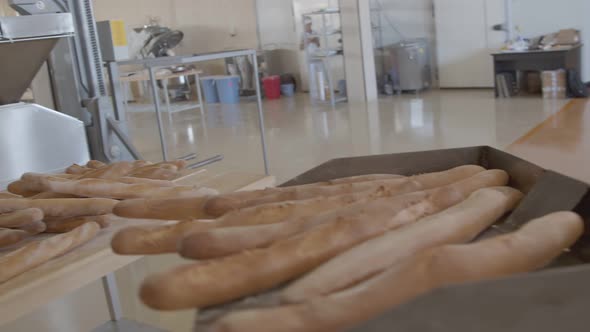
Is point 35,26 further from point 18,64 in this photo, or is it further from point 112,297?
point 112,297

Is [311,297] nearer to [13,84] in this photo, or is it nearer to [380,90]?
[13,84]

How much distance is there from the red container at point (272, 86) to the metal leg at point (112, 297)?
793cm

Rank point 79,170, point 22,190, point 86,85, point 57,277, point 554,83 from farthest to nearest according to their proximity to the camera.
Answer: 1. point 554,83
2. point 86,85
3. point 79,170
4. point 22,190
5. point 57,277

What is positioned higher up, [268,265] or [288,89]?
[268,265]

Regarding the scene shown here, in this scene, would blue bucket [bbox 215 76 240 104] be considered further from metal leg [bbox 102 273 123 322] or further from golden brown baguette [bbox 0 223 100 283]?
golden brown baguette [bbox 0 223 100 283]

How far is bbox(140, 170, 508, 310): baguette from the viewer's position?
548 millimetres

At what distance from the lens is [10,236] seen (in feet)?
4.01

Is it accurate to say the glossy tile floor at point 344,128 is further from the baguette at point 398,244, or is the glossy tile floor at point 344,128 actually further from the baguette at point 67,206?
the baguette at point 398,244

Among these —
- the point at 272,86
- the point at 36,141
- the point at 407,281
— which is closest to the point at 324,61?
the point at 272,86

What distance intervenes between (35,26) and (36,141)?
A: 1.65 ft

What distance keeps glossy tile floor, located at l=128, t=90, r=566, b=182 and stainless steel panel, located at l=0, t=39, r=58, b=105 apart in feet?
8.29

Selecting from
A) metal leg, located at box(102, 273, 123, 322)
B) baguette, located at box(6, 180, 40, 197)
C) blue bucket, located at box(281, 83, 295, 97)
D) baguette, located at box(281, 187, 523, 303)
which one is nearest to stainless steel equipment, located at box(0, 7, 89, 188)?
metal leg, located at box(102, 273, 123, 322)

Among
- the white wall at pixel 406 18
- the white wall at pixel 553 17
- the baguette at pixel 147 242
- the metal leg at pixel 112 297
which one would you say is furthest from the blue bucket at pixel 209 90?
the baguette at pixel 147 242

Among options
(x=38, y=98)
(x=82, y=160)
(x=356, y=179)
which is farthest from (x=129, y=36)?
(x=356, y=179)
